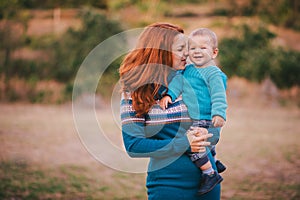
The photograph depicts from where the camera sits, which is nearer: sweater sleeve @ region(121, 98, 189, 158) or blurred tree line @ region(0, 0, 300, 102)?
sweater sleeve @ region(121, 98, 189, 158)

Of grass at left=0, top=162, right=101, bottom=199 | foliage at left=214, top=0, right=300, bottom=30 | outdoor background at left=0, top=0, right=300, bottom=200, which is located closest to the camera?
grass at left=0, top=162, right=101, bottom=199

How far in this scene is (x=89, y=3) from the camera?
57.4 feet

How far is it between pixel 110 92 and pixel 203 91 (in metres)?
12.6

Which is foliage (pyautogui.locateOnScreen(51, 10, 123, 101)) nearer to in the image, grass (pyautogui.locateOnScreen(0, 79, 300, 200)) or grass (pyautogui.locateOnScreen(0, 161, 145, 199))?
grass (pyautogui.locateOnScreen(0, 79, 300, 200))

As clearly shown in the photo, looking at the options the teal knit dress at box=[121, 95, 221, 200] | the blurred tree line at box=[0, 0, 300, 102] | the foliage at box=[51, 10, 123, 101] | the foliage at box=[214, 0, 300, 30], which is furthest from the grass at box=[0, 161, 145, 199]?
the foliage at box=[214, 0, 300, 30]

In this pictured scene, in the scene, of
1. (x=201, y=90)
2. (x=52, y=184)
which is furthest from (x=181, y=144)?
(x=52, y=184)

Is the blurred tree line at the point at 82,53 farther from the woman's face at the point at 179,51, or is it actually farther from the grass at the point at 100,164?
the woman's face at the point at 179,51

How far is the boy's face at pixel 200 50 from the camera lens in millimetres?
2082

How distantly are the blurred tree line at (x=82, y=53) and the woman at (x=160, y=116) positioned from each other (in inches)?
494

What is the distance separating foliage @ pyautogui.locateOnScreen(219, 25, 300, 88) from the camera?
15.1 meters

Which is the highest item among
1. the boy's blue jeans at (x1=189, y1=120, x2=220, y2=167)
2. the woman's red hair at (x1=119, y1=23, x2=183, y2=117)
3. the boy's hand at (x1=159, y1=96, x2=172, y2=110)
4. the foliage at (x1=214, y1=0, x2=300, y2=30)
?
the foliage at (x1=214, y1=0, x2=300, y2=30)

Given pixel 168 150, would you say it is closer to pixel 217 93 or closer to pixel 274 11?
pixel 217 93

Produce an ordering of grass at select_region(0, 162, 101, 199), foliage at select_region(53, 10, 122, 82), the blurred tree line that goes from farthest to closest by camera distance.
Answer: foliage at select_region(53, 10, 122, 82)
the blurred tree line
grass at select_region(0, 162, 101, 199)

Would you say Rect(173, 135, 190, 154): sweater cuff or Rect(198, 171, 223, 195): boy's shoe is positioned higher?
Rect(173, 135, 190, 154): sweater cuff
